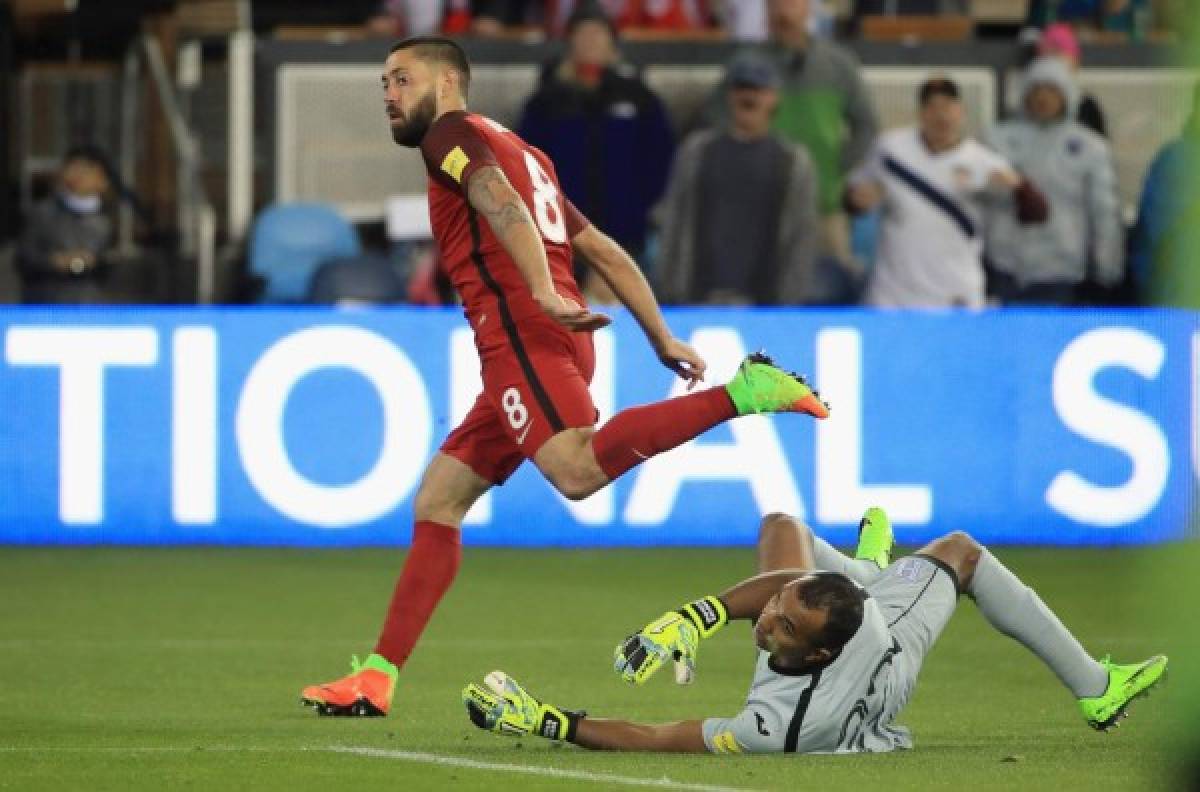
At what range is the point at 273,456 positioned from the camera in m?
15.4

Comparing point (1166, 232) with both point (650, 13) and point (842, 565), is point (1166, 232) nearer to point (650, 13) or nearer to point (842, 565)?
point (650, 13)

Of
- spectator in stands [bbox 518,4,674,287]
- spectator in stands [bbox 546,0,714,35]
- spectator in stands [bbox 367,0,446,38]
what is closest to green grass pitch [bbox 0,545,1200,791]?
spectator in stands [bbox 518,4,674,287]

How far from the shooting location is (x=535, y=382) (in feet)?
29.7

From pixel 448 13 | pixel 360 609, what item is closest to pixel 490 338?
pixel 360 609

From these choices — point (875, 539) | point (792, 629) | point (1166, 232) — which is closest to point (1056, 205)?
point (1166, 232)

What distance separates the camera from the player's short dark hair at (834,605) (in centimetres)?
796

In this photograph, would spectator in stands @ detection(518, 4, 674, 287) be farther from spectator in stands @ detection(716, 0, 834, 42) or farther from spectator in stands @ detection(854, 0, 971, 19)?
spectator in stands @ detection(854, 0, 971, 19)

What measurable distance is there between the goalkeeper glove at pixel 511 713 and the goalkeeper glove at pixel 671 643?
377 mm

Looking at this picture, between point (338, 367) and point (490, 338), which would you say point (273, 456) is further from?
point (490, 338)

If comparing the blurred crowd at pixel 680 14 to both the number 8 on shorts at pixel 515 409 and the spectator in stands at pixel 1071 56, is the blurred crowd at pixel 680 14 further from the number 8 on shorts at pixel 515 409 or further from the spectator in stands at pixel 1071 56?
the number 8 on shorts at pixel 515 409

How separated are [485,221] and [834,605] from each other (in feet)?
6.43

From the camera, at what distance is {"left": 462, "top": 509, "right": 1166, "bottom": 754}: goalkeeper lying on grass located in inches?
315

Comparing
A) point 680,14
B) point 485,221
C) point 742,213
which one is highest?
point 485,221

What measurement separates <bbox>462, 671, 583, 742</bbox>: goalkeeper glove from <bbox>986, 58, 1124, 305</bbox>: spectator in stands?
30.2ft
